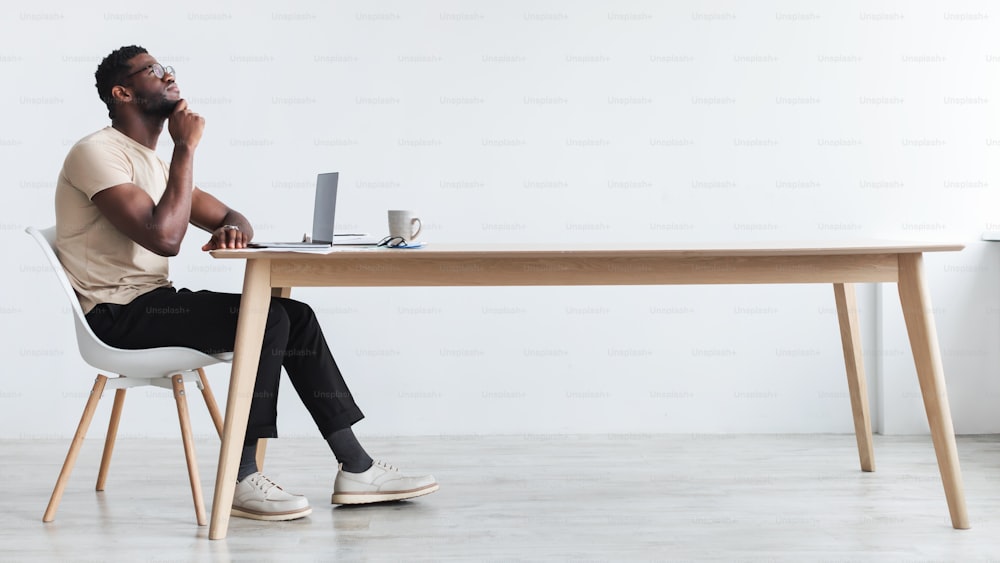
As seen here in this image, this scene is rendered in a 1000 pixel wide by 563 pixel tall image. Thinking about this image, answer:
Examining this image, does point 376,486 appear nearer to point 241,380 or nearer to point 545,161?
point 241,380

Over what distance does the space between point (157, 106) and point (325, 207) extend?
525 millimetres

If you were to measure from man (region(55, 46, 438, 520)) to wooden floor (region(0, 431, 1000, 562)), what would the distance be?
→ 0.12 metres

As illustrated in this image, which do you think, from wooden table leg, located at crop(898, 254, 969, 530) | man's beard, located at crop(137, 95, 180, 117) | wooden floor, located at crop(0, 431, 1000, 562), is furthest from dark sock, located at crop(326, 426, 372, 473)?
wooden table leg, located at crop(898, 254, 969, 530)

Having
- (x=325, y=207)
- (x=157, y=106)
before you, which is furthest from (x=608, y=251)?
(x=157, y=106)

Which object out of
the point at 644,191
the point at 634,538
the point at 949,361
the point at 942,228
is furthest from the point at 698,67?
the point at 634,538

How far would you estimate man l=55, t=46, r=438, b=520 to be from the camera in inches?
85.7

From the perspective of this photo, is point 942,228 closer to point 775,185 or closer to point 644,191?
point 775,185

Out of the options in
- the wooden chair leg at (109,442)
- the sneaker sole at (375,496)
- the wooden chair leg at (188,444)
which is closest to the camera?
the wooden chair leg at (188,444)

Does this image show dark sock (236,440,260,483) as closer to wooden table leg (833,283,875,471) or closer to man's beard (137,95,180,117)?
man's beard (137,95,180,117)

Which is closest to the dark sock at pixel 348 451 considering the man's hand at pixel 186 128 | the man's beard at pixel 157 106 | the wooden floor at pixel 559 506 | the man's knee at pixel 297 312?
the wooden floor at pixel 559 506

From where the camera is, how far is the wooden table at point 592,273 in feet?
6.72

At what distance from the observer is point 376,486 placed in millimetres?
2367

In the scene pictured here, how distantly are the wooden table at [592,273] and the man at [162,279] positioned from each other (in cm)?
16

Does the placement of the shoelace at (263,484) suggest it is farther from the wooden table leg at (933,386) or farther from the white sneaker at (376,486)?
the wooden table leg at (933,386)
